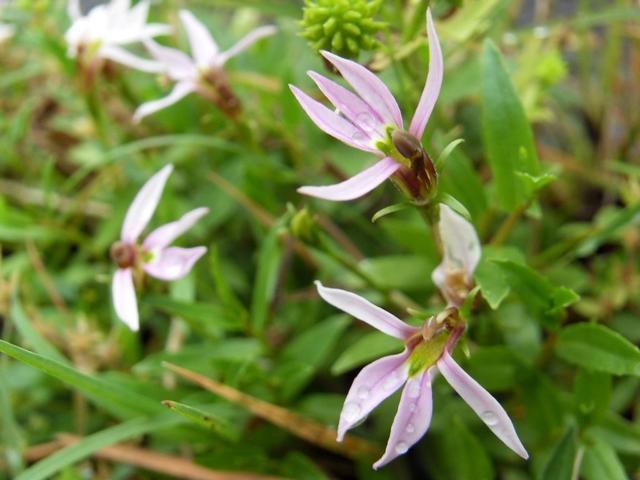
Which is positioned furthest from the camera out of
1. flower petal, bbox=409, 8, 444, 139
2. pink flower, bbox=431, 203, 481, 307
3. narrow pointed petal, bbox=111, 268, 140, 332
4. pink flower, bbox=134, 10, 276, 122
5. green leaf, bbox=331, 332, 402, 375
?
pink flower, bbox=134, 10, 276, 122

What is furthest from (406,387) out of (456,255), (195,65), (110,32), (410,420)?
(110,32)

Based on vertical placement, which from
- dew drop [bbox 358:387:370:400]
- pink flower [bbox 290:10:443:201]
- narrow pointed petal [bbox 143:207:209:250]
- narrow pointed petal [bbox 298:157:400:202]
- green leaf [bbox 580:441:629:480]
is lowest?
green leaf [bbox 580:441:629:480]

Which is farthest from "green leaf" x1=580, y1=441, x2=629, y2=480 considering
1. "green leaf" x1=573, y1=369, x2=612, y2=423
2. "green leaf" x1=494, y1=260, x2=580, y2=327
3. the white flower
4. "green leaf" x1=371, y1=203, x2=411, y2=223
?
the white flower

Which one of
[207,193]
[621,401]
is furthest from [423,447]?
[207,193]

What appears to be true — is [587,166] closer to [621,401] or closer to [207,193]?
[621,401]

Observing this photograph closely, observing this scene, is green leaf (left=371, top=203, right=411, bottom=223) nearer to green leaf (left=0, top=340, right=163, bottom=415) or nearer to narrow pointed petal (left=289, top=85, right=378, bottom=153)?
narrow pointed petal (left=289, top=85, right=378, bottom=153)

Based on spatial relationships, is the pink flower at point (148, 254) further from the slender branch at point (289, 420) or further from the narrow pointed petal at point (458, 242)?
the narrow pointed petal at point (458, 242)
